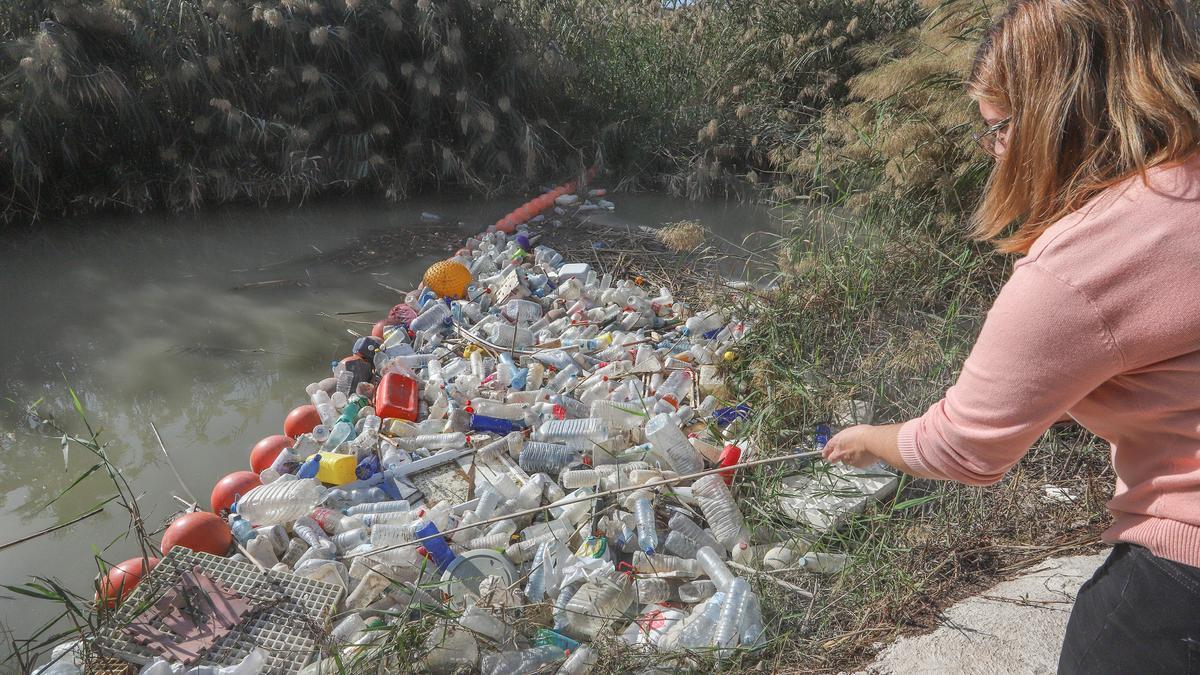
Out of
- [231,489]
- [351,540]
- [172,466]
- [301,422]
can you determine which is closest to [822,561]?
[351,540]

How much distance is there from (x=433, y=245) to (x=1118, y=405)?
5508mm

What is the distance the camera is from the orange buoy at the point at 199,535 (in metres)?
2.79

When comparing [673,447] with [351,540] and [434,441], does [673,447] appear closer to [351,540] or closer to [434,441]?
[434,441]

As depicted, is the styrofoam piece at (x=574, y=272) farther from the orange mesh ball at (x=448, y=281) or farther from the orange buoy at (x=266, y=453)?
the orange buoy at (x=266, y=453)

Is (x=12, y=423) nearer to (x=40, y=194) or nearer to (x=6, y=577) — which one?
(x=6, y=577)

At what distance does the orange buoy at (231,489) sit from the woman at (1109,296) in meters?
2.71

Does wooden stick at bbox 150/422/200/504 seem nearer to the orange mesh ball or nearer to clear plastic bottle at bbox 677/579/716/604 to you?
the orange mesh ball

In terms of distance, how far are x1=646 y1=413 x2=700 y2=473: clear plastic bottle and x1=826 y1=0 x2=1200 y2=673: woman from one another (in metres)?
1.71

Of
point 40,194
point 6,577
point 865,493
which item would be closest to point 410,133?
point 40,194

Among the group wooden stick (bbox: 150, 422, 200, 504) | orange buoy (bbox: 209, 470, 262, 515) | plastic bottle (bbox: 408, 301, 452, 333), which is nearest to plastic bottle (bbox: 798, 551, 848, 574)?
orange buoy (bbox: 209, 470, 262, 515)

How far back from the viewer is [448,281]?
4.90m

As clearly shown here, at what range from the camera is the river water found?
336 centimetres

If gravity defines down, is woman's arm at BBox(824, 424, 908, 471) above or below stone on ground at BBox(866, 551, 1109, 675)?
above

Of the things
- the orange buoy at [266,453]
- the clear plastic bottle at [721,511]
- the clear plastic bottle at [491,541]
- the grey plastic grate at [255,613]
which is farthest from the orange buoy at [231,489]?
the clear plastic bottle at [721,511]
